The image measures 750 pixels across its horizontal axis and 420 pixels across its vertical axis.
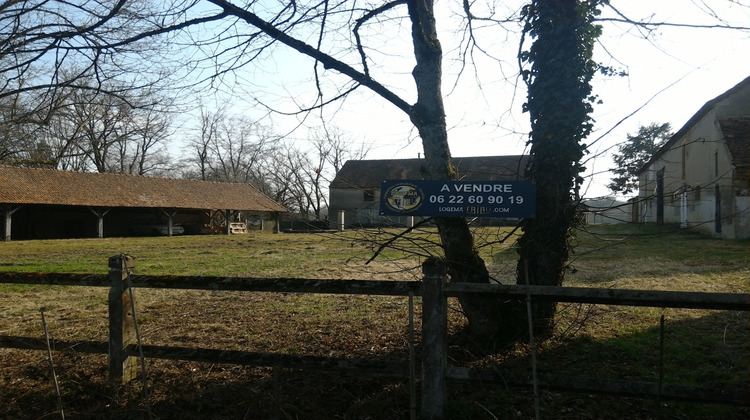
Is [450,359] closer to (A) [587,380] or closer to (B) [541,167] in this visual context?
(A) [587,380]

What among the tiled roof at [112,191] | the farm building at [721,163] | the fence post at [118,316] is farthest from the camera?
the tiled roof at [112,191]

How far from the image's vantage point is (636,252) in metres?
14.2

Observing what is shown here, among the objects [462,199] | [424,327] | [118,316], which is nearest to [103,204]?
[118,316]

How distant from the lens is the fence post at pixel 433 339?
3277 millimetres

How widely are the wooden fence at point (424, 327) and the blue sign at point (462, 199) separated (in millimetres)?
788

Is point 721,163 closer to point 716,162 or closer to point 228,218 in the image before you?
point 716,162

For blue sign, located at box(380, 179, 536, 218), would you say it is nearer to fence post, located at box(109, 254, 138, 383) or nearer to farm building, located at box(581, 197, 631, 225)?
farm building, located at box(581, 197, 631, 225)

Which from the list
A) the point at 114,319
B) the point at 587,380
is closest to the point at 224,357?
the point at 114,319

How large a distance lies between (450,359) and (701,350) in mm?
2327

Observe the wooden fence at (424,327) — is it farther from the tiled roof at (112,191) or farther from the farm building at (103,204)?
the farm building at (103,204)

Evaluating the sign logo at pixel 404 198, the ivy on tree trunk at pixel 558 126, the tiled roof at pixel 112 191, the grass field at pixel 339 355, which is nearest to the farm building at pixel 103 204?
the tiled roof at pixel 112 191

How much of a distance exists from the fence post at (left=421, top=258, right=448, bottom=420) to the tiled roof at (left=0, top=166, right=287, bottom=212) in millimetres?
27792

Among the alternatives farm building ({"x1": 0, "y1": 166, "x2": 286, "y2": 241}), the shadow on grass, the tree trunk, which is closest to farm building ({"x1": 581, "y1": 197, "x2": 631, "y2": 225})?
the tree trunk

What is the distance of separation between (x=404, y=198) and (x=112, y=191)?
105 ft
